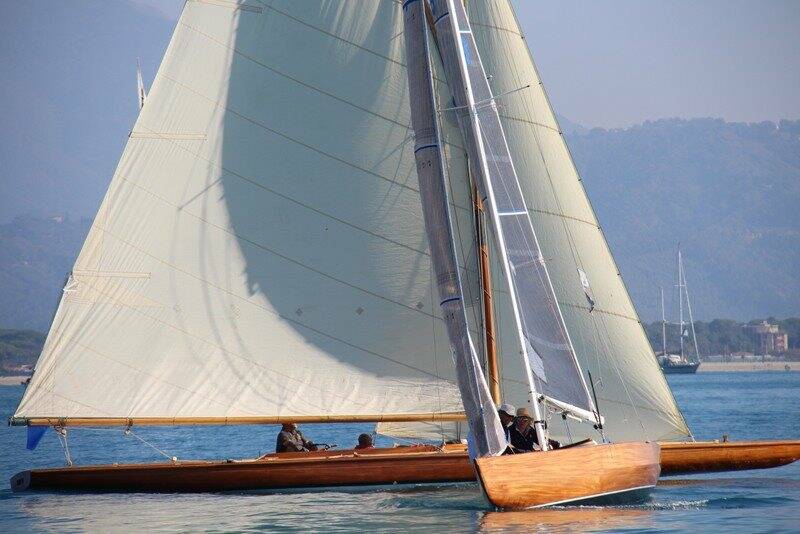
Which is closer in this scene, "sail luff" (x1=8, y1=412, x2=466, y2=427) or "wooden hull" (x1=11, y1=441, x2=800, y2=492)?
"wooden hull" (x1=11, y1=441, x2=800, y2=492)

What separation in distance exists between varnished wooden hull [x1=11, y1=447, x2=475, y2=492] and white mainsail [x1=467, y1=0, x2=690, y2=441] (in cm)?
198

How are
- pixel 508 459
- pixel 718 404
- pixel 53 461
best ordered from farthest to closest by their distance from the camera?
pixel 718 404
pixel 53 461
pixel 508 459

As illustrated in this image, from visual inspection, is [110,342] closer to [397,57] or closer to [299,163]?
[299,163]

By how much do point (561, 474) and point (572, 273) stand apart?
5.19 meters

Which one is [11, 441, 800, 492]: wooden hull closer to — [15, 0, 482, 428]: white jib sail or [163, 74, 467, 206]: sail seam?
[15, 0, 482, 428]: white jib sail

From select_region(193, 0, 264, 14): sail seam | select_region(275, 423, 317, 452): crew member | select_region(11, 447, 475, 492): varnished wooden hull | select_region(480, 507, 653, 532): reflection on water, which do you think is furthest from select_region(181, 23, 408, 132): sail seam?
select_region(480, 507, 653, 532): reflection on water

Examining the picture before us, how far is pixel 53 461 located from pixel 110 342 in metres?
14.0

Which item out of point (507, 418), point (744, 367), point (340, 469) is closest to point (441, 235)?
point (507, 418)

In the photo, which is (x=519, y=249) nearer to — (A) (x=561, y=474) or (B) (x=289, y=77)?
(A) (x=561, y=474)

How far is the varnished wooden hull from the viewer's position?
2222 centimetres

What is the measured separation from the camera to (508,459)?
701 inches

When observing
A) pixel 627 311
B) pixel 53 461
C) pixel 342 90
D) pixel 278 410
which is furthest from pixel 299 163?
pixel 53 461

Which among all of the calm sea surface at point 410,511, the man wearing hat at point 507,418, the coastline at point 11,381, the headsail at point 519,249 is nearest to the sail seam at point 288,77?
the headsail at point 519,249

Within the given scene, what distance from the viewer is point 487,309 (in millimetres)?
21766
